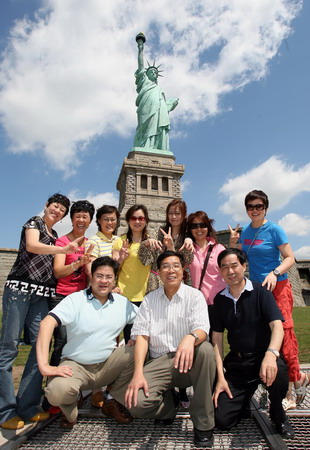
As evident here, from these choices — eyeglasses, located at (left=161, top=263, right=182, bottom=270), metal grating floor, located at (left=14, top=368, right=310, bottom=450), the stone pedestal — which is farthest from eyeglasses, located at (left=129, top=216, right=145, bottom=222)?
the stone pedestal

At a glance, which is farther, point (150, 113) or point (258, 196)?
point (150, 113)

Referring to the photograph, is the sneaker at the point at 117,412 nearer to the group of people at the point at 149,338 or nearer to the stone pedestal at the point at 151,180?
the group of people at the point at 149,338

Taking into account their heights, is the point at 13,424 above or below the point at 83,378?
below

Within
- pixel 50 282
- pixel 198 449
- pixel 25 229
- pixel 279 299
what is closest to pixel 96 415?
pixel 198 449

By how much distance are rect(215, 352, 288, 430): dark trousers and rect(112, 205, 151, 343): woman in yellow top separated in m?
1.35

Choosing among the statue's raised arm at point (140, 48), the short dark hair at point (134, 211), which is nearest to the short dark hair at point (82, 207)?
the short dark hair at point (134, 211)

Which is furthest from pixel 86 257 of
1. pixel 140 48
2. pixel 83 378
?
pixel 140 48

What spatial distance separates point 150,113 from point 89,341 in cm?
2348

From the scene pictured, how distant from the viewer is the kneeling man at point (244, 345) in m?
2.46

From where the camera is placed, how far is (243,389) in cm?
265

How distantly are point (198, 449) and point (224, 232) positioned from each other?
17153mm

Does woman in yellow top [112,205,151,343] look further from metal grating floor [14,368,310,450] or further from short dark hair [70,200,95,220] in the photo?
metal grating floor [14,368,310,450]

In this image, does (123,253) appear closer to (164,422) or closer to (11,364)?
(11,364)

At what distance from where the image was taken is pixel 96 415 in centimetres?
283
